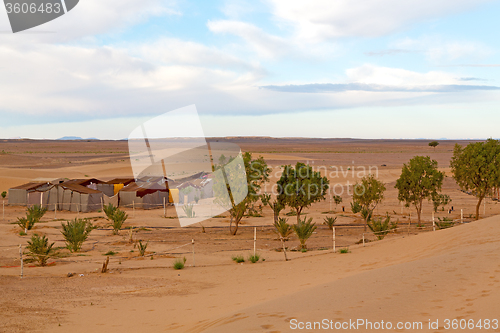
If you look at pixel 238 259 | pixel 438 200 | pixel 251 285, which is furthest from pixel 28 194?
pixel 438 200

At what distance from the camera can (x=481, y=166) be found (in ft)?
82.0

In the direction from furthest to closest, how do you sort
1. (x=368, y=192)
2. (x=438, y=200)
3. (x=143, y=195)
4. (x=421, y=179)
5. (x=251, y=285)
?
(x=143, y=195)
(x=438, y=200)
(x=421, y=179)
(x=368, y=192)
(x=251, y=285)

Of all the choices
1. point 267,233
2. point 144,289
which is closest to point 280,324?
point 144,289

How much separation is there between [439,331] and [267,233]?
18.8 m

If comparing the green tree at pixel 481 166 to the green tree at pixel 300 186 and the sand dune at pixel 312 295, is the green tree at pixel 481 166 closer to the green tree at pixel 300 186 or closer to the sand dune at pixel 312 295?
the green tree at pixel 300 186

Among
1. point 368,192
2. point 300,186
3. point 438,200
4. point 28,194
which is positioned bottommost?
point 438,200

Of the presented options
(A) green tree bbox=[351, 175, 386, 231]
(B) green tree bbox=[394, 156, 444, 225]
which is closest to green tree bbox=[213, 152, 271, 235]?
(A) green tree bbox=[351, 175, 386, 231]

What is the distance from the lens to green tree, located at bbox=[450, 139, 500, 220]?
2448 cm

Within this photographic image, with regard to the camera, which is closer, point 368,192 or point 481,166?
point 481,166

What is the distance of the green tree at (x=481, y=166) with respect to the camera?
24.5m

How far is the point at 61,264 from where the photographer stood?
15.6 meters

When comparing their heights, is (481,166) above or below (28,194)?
above

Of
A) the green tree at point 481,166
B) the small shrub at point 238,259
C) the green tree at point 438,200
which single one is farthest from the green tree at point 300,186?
the green tree at point 481,166

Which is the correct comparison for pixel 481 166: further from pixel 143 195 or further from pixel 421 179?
pixel 143 195
